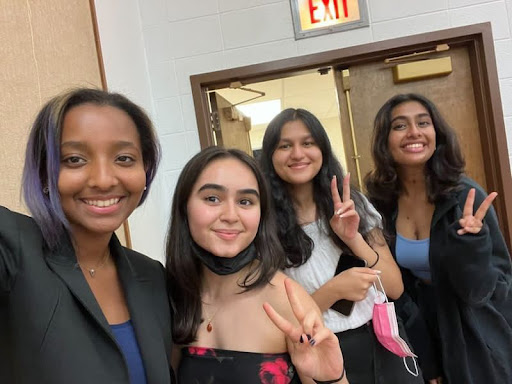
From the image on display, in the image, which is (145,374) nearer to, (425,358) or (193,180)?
(193,180)

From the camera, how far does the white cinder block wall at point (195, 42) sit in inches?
87.2

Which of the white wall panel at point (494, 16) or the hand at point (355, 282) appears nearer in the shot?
the hand at point (355, 282)

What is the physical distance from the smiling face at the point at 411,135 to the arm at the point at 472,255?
0.22m

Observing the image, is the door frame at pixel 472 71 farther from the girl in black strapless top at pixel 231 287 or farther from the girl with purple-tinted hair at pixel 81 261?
the girl with purple-tinted hair at pixel 81 261

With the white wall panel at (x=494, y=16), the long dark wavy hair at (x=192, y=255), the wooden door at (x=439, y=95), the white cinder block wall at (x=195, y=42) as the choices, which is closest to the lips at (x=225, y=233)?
the long dark wavy hair at (x=192, y=255)

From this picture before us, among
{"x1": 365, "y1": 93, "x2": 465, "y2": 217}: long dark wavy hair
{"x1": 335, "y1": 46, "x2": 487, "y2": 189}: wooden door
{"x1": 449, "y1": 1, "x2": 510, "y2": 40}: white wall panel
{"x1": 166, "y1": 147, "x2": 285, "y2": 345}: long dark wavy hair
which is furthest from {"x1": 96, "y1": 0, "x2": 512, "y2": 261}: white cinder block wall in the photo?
{"x1": 166, "y1": 147, "x2": 285, "y2": 345}: long dark wavy hair

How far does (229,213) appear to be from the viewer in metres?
0.97

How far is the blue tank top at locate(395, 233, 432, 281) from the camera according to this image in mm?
1430

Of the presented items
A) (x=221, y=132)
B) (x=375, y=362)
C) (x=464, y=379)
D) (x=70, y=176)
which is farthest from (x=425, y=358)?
(x=221, y=132)

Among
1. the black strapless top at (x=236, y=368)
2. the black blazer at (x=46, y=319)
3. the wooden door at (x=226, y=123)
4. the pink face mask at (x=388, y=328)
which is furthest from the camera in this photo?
the wooden door at (x=226, y=123)

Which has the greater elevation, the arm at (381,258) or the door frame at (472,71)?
the door frame at (472,71)

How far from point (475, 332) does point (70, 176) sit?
1334mm

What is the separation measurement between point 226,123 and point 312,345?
6.81 ft

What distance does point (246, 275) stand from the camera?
1.04 meters
